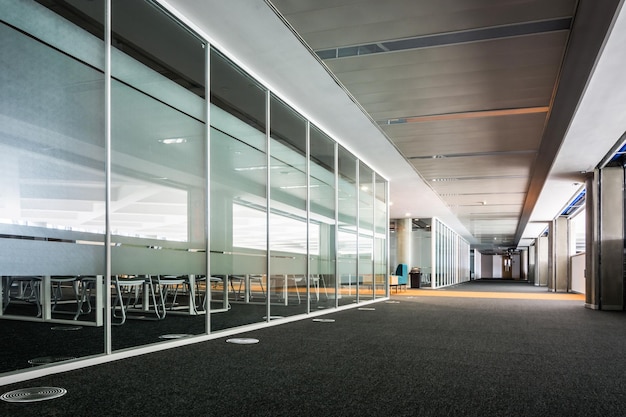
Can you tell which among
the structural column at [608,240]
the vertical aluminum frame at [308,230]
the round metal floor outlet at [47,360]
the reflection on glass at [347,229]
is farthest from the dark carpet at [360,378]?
the structural column at [608,240]

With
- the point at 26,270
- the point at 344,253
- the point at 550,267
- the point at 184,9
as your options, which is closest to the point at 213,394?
the point at 26,270

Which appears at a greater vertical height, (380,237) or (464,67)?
(464,67)

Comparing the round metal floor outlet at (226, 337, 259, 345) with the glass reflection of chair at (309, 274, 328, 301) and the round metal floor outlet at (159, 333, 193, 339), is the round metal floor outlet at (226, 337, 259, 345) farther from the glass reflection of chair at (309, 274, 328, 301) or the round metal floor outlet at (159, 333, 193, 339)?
the glass reflection of chair at (309, 274, 328, 301)

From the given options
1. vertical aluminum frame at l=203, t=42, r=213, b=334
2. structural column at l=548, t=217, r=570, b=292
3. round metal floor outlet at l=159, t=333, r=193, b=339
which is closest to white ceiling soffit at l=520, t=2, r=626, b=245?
vertical aluminum frame at l=203, t=42, r=213, b=334

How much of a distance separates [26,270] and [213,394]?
146 centimetres

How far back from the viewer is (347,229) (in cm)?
1034

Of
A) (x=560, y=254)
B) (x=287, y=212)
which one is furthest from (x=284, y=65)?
(x=560, y=254)

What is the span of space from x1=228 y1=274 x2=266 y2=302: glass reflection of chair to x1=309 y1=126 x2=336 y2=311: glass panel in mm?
1684

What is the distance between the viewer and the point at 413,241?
23219 mm

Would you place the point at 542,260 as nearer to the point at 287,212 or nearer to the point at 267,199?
the point at 287,212

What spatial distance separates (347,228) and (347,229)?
0.8 inches

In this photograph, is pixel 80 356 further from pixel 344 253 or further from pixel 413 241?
pixel 413 241

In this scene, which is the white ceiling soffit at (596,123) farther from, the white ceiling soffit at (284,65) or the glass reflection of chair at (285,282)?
the glass reflection of chair at (285,282)

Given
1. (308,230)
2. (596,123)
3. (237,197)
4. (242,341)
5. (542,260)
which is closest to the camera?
(242,341)
